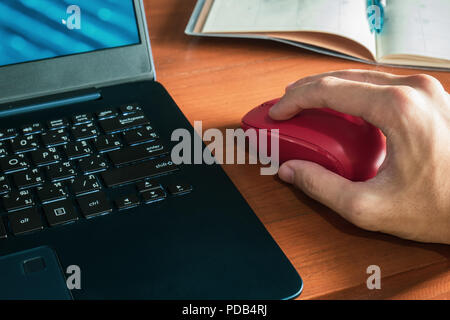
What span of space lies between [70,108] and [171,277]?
0.30m

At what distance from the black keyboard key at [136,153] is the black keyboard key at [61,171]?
4 cm

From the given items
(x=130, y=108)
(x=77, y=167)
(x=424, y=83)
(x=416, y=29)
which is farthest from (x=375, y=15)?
(x=77, y=167)

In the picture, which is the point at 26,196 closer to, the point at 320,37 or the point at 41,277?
the point at 41,277

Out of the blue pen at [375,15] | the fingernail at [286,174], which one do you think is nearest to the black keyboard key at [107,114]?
the fingernail at [286,174]

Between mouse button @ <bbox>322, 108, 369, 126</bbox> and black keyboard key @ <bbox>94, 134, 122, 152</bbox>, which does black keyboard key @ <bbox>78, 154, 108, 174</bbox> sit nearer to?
black keyboard key @ <bbox>94, 134, 122, 152</bbox>

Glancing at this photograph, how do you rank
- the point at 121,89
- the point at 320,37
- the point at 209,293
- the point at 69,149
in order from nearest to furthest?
the point at 209,293, the point at 69,149, the point at 121,89, the point at 320,37

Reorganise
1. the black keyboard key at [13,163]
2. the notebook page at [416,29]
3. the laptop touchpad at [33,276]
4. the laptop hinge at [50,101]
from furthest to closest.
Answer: the notebook page at [416,29] < the laptop hinge at [50,101] < the black keyboard key at [13,163] < the laptop touchpad at [33,276]

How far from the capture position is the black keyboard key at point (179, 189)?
0.49 meters

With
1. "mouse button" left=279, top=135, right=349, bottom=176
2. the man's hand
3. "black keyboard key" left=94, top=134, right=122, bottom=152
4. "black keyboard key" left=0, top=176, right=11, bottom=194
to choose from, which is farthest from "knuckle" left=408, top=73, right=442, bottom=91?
"black keyboard key" left=0, top=176, right=11, bottom=194

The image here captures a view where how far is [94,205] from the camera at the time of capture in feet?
1.54

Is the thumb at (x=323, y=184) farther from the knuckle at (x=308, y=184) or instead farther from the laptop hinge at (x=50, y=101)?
the laptop hinge at (x=50, y=101)

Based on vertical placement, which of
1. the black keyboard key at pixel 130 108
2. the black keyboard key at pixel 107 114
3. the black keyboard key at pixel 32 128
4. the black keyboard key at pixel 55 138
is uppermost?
the black keyboard key at pixel 130 108

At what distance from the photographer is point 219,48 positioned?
793 millimetres

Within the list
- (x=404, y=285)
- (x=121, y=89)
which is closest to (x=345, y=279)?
(x=404, y=285)
